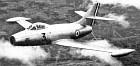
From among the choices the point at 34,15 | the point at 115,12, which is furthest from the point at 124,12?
the point at 34,15

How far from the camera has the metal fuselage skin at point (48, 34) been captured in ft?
126

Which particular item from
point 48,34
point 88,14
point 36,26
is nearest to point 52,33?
point 48,34

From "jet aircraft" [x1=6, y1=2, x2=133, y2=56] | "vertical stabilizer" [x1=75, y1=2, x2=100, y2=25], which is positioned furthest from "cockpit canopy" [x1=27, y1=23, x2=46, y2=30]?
"vertical stabilizer" [x1=75, y1=2, x2=100, y2=25]

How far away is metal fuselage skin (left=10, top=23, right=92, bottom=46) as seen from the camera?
126 feet

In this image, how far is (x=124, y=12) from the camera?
14025cm

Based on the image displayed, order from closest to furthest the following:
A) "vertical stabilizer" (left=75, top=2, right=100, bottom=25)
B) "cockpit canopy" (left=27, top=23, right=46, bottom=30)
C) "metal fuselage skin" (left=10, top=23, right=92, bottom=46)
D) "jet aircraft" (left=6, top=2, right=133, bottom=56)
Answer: "metal fuselage skin" (left=10, top=23, right=92, bottom=46)
"jet aircraft" (left=6, top=2, right=133, bottom=56)
"cockpit canopy" (left=27, top=23, right=46, bottom=30)
"vertical stabilizer" (left=75, top=2, right=100, bottom=25)

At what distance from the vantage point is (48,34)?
41344 millimetres

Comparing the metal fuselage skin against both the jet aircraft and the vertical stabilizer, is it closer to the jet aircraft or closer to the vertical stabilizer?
the jet aircraft

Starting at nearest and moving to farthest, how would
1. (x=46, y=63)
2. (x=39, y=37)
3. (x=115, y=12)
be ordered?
(x=39, y=37) < (x=46, y=63) < (x=115, y=12)

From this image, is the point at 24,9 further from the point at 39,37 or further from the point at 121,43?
the point at 39,37

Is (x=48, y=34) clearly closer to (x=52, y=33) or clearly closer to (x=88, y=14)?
(x=52, y=33)

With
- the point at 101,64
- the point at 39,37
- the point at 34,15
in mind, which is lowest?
the point at 101,64

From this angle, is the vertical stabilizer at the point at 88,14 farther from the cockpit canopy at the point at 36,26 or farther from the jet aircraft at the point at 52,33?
the cockpit canopy at the point at 36,26

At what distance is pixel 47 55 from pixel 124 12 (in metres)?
69.9
